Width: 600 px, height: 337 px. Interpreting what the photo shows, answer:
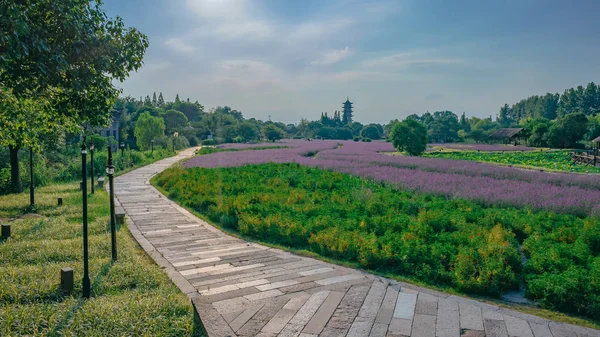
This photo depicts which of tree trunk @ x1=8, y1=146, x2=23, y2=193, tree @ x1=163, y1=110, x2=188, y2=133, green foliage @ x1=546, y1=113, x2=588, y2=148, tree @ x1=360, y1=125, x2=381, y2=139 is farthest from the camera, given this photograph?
tree @ x1=360, y1=125, x2=381, y2=139

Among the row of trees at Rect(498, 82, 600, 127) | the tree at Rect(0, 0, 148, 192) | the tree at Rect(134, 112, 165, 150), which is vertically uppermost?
the row of trees at Rect(498, 82, 600, 127)

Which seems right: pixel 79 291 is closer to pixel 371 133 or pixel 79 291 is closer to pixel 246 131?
pixel 246 131

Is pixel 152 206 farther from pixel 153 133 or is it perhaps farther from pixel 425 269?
pixel 153 133

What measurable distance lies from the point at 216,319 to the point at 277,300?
902 mm

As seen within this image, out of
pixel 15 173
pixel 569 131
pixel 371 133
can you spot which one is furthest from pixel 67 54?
pixel 371 133

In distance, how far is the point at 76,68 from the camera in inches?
271

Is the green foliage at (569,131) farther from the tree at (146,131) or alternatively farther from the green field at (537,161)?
the tree at (146,131)

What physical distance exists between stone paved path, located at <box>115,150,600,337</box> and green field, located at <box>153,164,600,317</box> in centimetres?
58

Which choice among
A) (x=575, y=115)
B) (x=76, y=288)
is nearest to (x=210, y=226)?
(x=76, y=288)

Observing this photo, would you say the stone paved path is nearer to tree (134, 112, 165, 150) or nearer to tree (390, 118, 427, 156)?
tree (390, 118, 427, 156)

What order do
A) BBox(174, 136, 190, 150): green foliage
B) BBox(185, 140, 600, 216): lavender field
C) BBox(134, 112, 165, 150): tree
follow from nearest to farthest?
1. BBox(185, 140, 600, 216): lavender field
2. BBox(134, 112, 165, 150): tree
3. BBox(174, 136, 190, 150): green foliage

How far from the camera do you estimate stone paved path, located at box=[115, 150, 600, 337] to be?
4.48 meters

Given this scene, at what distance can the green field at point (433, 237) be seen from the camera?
227 inches

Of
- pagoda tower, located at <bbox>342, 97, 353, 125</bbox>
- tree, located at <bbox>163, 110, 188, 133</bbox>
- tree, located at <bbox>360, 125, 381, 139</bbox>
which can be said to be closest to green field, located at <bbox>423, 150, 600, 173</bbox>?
tree, located at <bbox>163, 110, 188, 133</bbox>
